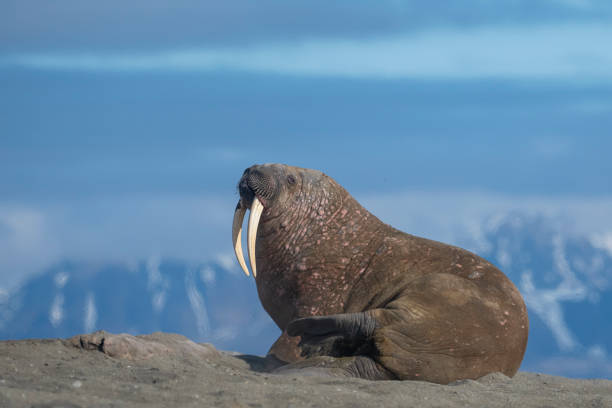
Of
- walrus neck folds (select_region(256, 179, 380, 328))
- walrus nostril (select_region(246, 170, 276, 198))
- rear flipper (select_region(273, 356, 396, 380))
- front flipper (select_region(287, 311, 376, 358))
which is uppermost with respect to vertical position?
walrus nostril (select_region(246, 170, 276, 198))

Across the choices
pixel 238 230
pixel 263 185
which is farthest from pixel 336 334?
pixel 238 230

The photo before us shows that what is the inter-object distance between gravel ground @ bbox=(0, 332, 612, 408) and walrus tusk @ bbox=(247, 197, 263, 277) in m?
1.40

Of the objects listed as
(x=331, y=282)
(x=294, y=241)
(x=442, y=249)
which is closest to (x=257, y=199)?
(x=294, y=241)

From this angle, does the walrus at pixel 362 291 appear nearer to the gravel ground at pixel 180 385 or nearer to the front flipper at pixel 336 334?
the front flipper at pixel 336 334

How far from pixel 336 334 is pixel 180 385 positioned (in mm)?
2413

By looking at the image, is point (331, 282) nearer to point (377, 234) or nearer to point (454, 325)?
point (377, 234)

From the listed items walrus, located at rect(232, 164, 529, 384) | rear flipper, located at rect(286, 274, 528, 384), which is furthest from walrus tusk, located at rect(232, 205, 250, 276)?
rear flipper, located at rect(286, 274, 528, 384)

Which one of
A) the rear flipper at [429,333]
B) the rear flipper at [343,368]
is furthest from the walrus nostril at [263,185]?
the rear flipper at [343,368]

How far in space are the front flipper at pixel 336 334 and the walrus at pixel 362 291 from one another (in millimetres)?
11

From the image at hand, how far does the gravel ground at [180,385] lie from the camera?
532 centimetres

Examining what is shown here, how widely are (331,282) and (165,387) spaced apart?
11.7 feet

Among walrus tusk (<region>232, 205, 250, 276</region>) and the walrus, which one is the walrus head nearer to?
the walrus

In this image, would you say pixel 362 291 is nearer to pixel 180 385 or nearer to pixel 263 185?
pixel 263 185

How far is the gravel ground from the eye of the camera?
5320mm
